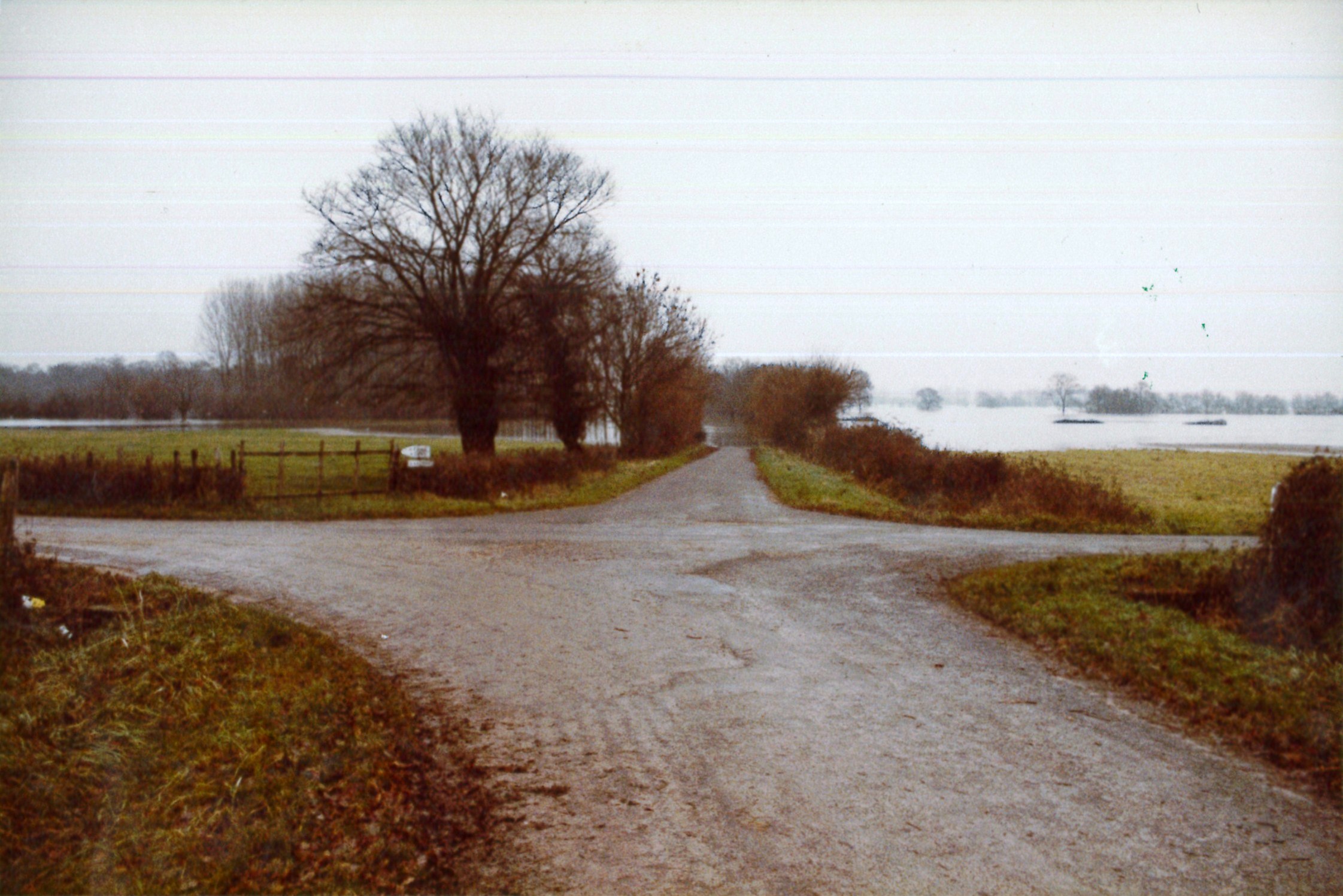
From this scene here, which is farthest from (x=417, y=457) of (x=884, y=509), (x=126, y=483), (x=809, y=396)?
(x=809, y=396)

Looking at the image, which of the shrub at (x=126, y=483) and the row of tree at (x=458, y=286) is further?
the row of tree at (x=458, y=286)

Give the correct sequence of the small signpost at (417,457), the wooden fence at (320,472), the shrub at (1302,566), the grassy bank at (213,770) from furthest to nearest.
A: the small signpost at (417,457) < the wooden fence at (320,472) < the shrub at (1302,566) < the grassy bank at (213,770)

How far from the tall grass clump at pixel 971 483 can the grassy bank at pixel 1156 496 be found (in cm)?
31

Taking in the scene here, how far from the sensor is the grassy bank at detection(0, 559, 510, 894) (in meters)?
3.46

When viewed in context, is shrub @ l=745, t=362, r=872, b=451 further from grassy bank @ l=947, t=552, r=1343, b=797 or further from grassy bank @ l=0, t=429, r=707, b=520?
grassy bank @ l=947, t=552, r=1343, b=797

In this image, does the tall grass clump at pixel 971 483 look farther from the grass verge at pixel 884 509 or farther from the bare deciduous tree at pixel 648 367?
the bare deciduous tree at pixel 648 367

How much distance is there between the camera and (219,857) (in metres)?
3.52

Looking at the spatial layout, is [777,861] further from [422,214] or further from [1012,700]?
[422,214]

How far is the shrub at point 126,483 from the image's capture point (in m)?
15.3

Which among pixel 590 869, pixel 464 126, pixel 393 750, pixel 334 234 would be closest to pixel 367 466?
pixel 334 234

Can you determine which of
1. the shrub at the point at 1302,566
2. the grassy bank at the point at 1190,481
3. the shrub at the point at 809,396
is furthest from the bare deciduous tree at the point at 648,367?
the shrub at the point at 1302,566

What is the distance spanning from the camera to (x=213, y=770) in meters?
4.33

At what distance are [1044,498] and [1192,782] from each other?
51.2 feet

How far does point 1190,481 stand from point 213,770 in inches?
581
